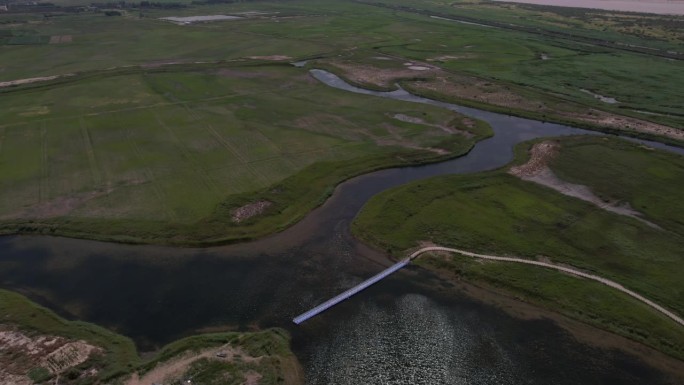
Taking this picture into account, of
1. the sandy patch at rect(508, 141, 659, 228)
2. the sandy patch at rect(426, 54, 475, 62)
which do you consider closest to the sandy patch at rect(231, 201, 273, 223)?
the sandy patch at rect(508, 141, 659, 228)

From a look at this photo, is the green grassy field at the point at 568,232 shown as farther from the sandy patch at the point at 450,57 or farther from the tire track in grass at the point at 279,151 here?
the sandy patch at the point at 450,57

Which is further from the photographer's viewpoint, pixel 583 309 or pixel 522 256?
pixel 522 256

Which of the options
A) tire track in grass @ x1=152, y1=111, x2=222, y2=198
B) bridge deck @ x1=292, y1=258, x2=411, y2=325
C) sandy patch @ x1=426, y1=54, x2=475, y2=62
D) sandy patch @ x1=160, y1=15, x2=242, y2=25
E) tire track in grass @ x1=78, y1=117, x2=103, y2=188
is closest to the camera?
bridge deck @ x1=292, y1=258, x2=411, y2=325

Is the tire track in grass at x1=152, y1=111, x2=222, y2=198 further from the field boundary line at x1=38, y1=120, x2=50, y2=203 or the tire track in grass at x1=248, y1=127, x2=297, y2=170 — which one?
the field boundary line at x1=38, y1=120, x2=50, y2=203

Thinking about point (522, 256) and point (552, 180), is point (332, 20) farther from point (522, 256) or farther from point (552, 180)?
point (522, 256)

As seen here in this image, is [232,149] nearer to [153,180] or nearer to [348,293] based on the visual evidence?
[153,180]

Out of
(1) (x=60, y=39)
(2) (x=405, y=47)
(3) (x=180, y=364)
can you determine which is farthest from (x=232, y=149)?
(1) (x=60, y=39)

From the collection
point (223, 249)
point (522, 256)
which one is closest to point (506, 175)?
point (522, 256)
